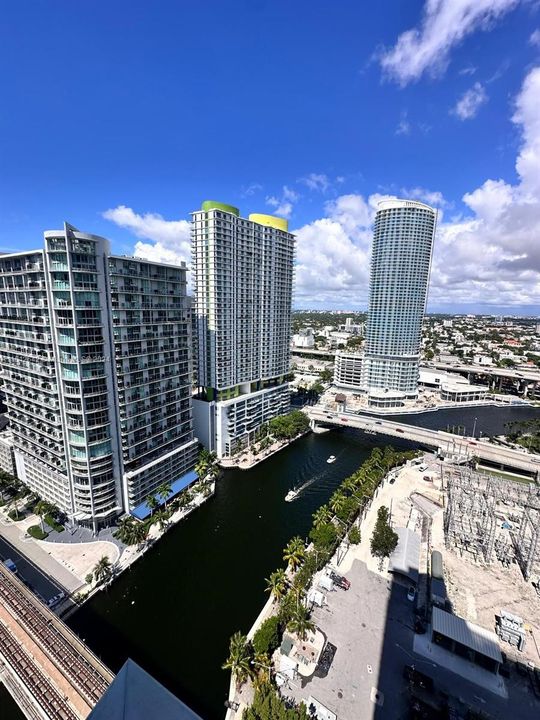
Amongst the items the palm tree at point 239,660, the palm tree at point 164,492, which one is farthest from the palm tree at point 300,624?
the palm tree at point 164,492

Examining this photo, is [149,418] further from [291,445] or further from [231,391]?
[291,445]

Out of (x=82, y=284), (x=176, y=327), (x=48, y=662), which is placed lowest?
(x=48, y=662)

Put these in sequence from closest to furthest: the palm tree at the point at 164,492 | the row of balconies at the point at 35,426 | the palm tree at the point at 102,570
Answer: the palm tree at the point at 102,570, the row of balconies at the point at 35,426, the palm tree at the point at 164,492

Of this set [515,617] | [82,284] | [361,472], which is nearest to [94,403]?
[82,284]

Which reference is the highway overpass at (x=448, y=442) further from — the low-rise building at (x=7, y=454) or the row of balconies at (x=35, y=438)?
the low-rise building at (x=7, y=454)

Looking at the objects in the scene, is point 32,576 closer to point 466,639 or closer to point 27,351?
point 27,351

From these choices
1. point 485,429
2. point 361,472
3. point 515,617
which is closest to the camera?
point 515,617
